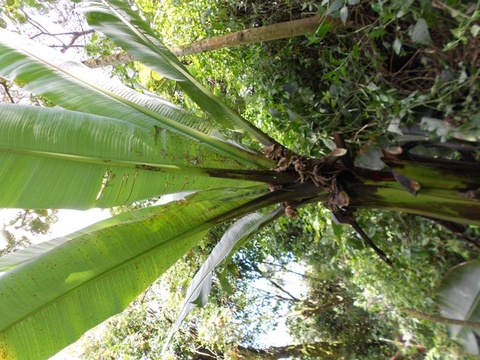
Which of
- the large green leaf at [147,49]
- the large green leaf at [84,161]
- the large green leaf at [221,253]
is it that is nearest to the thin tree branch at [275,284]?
the large green leaf at [221,253]

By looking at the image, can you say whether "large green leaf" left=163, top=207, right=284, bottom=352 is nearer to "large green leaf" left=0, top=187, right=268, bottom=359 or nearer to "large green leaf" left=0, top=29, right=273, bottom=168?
"large green leaf" left=0, top=187, right=268, bottom=359

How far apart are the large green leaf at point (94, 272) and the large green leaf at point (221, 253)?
97 millimetres

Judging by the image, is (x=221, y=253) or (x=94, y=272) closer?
(x=94, y=272)

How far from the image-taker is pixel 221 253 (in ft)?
4.41

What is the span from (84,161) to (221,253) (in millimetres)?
549

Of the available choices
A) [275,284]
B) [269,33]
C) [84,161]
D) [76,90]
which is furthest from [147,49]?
[275,284]

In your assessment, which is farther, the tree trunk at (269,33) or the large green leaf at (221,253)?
the tree trunk at (269,33)

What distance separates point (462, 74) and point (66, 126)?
1.29m

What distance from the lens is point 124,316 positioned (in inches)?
165

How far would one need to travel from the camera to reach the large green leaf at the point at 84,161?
3.02 ft

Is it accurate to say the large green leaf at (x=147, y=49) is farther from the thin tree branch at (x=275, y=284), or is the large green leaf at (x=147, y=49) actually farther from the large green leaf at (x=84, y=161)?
the thin tree branch at (x=275, y=284)

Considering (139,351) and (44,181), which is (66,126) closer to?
(44,181)

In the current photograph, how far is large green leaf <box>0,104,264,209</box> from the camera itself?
922 mm

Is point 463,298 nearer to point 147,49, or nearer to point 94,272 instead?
point 94,272
